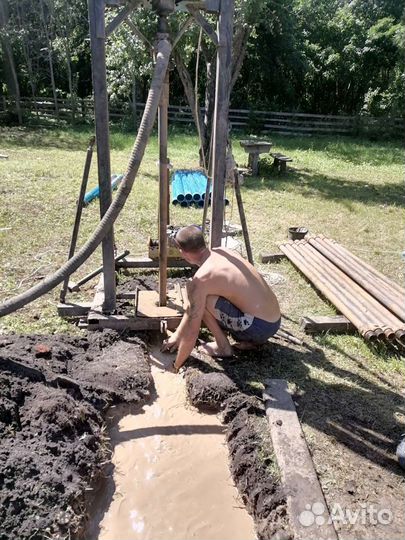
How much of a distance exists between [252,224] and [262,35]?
1339cm

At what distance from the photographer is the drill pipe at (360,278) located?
423 cm

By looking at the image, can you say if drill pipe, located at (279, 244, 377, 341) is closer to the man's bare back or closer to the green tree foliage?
the man's bare back

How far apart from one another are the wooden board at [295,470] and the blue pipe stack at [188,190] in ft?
15.6

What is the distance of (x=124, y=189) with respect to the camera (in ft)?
10.0

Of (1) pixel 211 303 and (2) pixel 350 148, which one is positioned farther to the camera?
(2) pixel 350 148

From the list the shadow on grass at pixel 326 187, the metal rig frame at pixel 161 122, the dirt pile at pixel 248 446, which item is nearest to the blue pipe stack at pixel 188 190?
the shadow on grass at pixel 326 187

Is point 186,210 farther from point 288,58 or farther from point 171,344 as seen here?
point 288,58

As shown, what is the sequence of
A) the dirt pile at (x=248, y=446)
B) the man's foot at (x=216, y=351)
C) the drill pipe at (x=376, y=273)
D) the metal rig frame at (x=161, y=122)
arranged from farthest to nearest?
the drill pipe at (x=376, y=273)
the man's foot at (x=216, y=351)
the metal rig frame at (x=161, y=122)
the dirt pile at (x=248, y=446)

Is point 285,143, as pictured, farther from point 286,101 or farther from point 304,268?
point 304,268

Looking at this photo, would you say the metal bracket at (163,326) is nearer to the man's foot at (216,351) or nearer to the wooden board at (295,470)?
the man's foot at (216,351)

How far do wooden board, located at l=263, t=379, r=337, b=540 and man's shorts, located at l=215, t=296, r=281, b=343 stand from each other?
40 cm

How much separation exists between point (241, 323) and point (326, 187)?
23.1 ft

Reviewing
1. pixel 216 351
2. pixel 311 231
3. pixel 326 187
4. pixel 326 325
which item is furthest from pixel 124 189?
pixel 326 187

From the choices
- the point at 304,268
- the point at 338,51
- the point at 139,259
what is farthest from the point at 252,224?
the point at 338,51
